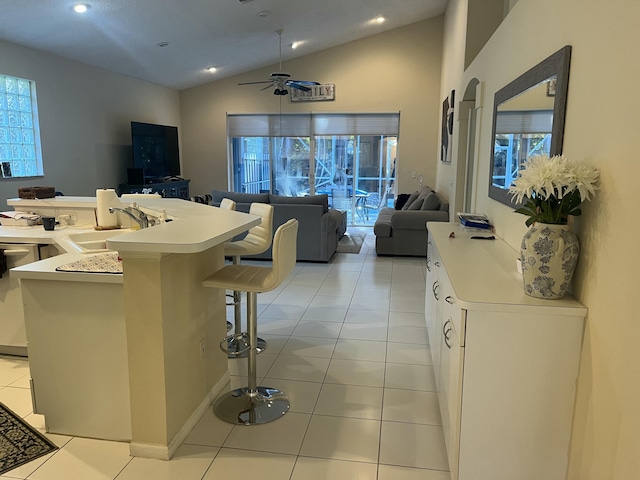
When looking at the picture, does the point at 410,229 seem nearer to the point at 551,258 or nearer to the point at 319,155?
the point at 319,155

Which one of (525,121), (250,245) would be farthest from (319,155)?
(525,121)

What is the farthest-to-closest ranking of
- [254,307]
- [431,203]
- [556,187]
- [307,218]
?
[431,203]
[307,218]
[254,307]
[556,187]

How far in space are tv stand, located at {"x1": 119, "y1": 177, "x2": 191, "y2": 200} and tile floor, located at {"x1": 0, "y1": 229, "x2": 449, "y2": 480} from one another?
4.42m

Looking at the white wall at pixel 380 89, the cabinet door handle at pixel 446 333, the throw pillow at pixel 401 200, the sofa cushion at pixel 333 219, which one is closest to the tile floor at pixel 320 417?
Result: the cabinet door handle at pixel 446 333

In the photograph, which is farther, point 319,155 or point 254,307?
point 319,155

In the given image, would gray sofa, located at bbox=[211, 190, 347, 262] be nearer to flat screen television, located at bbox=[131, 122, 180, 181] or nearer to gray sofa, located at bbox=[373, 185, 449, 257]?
gray sofa, located at bbox=[373, 185, 449, 257]

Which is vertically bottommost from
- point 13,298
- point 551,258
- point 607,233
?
point 13,298

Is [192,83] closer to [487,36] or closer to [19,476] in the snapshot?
[487,36]

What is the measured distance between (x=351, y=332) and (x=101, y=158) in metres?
5.33

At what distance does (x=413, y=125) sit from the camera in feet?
28.9

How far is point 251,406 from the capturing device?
8.35 ft

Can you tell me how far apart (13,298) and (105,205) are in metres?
0.82

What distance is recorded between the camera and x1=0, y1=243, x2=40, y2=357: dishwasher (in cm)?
296

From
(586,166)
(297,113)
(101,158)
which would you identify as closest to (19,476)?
(586,166)
